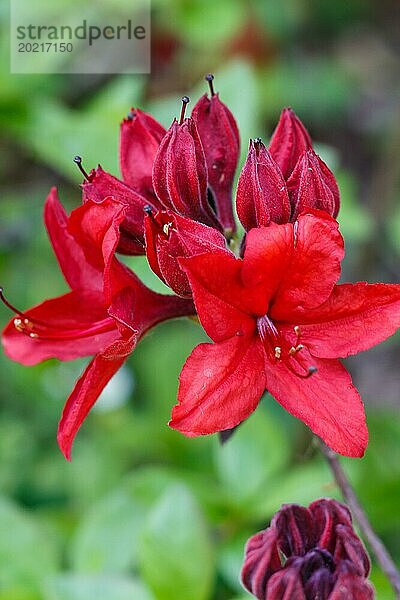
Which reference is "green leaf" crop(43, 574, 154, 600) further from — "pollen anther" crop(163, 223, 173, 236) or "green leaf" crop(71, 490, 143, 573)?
"pollen anther" crop(163, 223, 173, 236)

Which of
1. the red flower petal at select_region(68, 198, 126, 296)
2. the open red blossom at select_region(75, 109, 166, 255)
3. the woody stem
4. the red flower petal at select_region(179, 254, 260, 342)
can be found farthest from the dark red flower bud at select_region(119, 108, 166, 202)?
the woody stem

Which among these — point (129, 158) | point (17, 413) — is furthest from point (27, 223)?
point (129, 158)

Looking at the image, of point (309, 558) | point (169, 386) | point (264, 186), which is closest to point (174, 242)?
point (264, 186)

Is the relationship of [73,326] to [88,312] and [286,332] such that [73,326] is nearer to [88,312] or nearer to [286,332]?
[88,312]

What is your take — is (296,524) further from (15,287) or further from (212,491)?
(15,287)

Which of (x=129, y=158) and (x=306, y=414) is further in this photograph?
(x=129, y=158)

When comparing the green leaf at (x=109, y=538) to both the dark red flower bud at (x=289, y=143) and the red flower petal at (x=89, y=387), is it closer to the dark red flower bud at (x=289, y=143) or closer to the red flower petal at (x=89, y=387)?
the red flower petal at (x=89, y=387)

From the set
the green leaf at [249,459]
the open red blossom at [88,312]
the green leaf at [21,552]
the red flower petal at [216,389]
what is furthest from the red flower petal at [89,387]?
the green leaf at [249,459]
